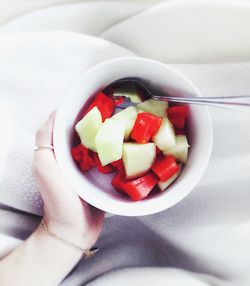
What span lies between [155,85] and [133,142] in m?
0.08

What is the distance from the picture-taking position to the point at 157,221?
2.35 ft

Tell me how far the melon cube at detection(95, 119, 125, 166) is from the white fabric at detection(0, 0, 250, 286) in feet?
0.55

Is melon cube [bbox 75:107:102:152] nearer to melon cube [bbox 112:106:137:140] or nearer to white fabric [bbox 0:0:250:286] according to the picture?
melon cube [bbox 112:106:137:140]

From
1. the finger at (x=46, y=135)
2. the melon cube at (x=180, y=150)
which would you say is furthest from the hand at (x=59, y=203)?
the melon cube at (x=180, y=150)

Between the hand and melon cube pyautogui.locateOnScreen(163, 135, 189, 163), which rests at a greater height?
melon cube pyautogui.locateOnScreen(163, 135, 189, 163)

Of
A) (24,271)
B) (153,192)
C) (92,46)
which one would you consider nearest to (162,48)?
(92,46)

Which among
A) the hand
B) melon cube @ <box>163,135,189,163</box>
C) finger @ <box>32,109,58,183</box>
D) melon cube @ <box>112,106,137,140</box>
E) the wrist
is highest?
melon cube @ <box>112,106,137,140</box>

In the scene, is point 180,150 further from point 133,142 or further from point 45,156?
point 45,156

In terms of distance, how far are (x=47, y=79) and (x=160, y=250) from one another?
302 millimetres

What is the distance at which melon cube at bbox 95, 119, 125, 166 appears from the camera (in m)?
0.57

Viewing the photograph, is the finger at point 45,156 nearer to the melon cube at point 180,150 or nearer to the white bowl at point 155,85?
the white bowl at point 155,85

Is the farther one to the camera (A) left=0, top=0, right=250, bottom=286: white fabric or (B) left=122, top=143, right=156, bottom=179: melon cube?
(A) left=0, top=0, right=250, bottom=286: white fabric

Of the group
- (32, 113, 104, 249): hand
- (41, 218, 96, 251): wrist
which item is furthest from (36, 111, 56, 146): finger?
(41, 218, 96, 251): wrist

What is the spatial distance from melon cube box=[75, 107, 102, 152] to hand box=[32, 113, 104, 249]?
4cm
